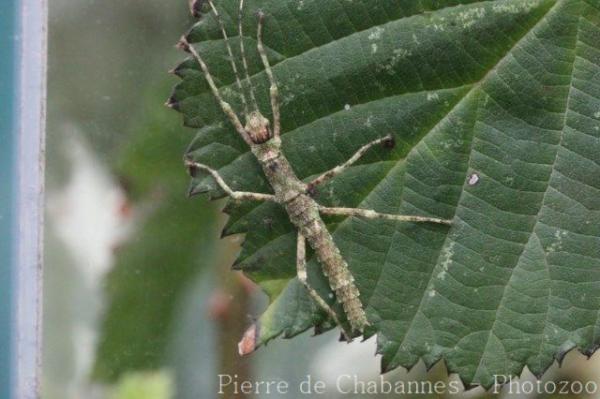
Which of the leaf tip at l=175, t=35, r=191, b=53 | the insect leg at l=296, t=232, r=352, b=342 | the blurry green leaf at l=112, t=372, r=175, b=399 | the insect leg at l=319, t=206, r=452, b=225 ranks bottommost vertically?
the blurry green leaf at l=112, t=372, r=175, b=399

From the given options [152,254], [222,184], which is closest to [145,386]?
[152,254]

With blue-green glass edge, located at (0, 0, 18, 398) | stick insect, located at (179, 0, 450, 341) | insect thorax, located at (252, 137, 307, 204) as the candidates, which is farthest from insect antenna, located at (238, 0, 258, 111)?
blue-green glass edge, located at (0, 0, 18, 398)

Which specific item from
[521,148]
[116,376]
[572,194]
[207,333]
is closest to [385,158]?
[521,148]

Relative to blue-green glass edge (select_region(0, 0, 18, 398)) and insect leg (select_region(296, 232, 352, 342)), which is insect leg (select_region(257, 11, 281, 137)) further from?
blue-green glass edge (select_region(0, 0, 18, 398))

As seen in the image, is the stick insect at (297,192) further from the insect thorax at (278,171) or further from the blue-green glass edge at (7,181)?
the blue-green glass edge at (7,181)

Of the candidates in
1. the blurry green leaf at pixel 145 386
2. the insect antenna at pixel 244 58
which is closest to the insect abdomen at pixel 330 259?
the insect antenna at pixel 244 58

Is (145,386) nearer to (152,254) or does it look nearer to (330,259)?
(152,254)
